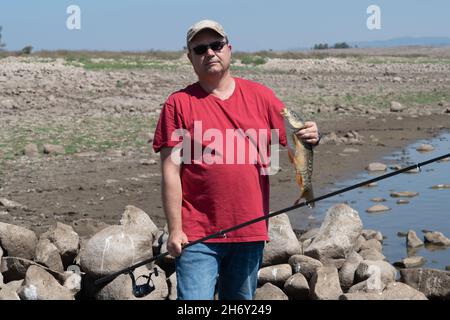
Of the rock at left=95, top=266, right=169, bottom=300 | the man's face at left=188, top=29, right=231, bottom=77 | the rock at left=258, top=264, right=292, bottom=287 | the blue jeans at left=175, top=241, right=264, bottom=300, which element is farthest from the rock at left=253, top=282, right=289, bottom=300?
the man's face at left=188, top=29, right=231, bottom=77

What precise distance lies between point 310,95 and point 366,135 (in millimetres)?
7150

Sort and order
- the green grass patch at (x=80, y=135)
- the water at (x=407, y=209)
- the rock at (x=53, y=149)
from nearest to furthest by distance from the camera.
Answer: the water at (x=407, y=209)
the rock at (x=53, y=149)
the green grass patch at (x=80, y=135)

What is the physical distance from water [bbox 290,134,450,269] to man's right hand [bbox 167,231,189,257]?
4375mm

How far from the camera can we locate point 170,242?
4301 mm

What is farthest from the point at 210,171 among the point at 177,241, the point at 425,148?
the point at 425,148

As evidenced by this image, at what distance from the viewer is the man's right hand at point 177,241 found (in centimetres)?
428

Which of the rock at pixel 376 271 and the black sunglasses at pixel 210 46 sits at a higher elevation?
the black sunglasses at pixel 210 46

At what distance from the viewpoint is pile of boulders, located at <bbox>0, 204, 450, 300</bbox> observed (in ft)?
21.1

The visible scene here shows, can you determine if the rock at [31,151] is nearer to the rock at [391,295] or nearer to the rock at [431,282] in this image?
the rock at [431,282]

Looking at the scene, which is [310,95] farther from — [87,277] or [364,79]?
[87,277]

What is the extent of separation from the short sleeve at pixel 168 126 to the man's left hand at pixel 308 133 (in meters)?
0.58

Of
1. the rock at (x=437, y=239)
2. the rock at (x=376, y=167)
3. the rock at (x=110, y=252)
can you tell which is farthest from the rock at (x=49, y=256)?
the rock at (x=376, y=167)

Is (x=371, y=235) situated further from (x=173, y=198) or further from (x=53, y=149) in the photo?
(x=53, y=149)
